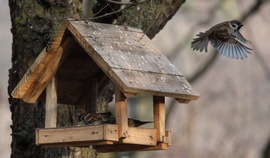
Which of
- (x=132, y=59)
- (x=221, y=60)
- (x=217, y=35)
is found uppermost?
(x=221, y=60)

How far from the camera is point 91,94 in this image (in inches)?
239

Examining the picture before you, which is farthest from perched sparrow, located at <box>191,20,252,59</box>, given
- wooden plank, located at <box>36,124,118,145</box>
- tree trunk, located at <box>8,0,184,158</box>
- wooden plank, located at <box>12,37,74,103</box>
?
wooden plank, located at <box>36,124,118,145</box>

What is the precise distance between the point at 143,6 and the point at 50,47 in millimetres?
1204

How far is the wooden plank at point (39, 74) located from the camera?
5.66 meters

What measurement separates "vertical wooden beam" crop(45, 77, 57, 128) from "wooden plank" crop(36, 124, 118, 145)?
228 mm

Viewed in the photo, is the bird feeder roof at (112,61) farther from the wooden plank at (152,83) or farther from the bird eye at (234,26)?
the bird eye at (234,26)

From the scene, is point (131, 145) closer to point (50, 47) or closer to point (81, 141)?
point (81, 141)

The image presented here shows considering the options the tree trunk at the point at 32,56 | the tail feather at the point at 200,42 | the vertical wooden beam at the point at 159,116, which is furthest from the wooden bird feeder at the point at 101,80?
the tail feather at the point at 200,42

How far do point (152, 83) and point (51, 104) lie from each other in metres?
0.79

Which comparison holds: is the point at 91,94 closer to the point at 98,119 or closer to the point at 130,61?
the point at 98,119

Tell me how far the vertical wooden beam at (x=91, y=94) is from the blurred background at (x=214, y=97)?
256 inches

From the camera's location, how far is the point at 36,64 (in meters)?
5.67

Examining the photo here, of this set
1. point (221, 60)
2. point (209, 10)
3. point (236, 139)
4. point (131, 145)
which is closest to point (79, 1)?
point (131, 145)

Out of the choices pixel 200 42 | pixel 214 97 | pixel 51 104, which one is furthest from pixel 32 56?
pixel 214 97
